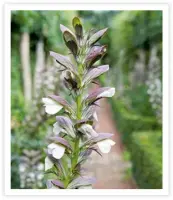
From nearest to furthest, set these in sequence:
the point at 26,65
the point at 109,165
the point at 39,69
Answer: the point at 109,165 → the point at 26,65 → the point at 39,69

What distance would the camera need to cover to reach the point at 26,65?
4129 millimetres

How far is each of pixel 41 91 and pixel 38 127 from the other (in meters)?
0.37

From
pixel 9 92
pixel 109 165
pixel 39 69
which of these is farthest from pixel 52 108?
pixel 39 69

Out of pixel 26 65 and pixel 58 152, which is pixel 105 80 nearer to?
pixel 26 65

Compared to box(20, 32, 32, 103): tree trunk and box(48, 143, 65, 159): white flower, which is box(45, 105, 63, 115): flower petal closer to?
box(48, 143, 65, 159): white flower

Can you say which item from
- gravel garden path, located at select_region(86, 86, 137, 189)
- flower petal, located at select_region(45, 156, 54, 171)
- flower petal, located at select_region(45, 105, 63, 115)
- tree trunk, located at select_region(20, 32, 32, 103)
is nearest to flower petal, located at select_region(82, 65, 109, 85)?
flower petal, located at select_region(45, 105, 63, 115)

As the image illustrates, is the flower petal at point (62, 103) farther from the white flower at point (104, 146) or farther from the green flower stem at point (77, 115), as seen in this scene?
the white flower at point (104, 146)

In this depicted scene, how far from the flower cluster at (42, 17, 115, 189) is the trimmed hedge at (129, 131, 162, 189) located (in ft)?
5.62

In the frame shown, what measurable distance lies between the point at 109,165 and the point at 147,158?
36cm

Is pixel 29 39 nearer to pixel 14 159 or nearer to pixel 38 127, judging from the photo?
pixel 38 127

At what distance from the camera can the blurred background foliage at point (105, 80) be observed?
3.47 metres

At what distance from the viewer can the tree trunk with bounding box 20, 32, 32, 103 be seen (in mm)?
3947
